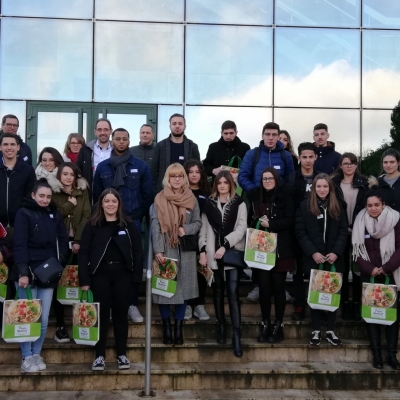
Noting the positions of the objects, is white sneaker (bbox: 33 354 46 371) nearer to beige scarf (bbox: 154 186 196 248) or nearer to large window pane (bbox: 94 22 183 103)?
beige scarf (bbox: 154 186 196 248)

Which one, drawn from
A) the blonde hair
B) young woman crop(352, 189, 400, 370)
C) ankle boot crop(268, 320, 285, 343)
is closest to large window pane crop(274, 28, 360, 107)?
young woman crop(352, 189, 400, 370)

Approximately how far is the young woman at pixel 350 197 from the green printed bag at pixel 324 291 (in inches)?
19.8

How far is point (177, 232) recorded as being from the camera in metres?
6.02

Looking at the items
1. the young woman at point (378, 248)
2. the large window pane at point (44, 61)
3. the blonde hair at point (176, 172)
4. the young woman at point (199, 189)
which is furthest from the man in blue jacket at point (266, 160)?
the large window pane at point (44, 61)

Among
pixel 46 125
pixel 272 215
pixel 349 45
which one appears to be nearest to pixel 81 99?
pixel 46 125

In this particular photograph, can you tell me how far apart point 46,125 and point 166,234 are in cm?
→ 596

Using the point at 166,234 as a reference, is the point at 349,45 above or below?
above

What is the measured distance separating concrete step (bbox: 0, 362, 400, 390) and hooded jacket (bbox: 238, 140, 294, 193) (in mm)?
2109

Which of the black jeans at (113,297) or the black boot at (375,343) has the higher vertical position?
the black jeans at (113,297)

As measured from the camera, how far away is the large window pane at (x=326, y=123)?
11695 mm

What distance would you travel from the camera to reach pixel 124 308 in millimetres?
5660

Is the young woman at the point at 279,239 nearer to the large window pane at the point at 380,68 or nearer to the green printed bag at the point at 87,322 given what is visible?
the green printed bag at the point at 87,322

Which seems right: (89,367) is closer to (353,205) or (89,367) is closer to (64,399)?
(64,399)

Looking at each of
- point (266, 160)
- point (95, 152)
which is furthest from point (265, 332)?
point (95, 152)
